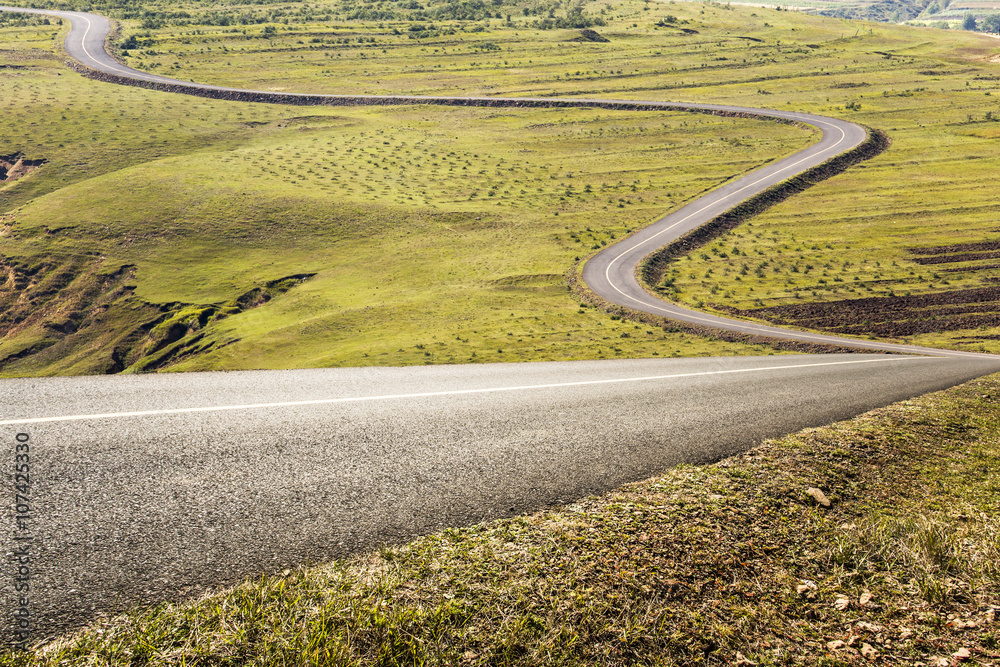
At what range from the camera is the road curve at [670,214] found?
119 ft

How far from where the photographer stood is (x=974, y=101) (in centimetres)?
8412

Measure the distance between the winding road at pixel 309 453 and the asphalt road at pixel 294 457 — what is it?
0.07 ft

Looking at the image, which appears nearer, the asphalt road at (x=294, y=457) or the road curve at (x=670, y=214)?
the asphalt road at (x=294, y=457)

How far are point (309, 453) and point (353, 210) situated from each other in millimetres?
49724

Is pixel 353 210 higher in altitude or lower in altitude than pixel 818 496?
lower

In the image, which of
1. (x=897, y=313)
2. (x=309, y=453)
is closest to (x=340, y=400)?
(x=309, y=453)

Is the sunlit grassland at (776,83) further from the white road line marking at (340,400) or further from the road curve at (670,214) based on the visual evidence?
the white road line marking at (340,400)

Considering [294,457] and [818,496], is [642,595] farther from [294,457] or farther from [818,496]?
[294,457]

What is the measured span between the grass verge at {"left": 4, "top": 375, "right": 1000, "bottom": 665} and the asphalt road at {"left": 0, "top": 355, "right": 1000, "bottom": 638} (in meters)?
0.43

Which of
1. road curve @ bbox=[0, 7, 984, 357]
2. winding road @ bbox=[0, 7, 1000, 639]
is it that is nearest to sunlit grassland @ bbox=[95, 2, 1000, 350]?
road curve @ bbox=[0, 7, 984, 357]

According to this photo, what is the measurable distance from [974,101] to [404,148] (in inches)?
3267

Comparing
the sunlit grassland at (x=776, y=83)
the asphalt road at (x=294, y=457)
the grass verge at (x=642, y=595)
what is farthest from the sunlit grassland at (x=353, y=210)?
the grass verge at (x=642, y=595)

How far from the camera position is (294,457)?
21.8ft

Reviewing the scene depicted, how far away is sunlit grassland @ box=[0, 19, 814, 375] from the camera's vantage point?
3531 centimetres
